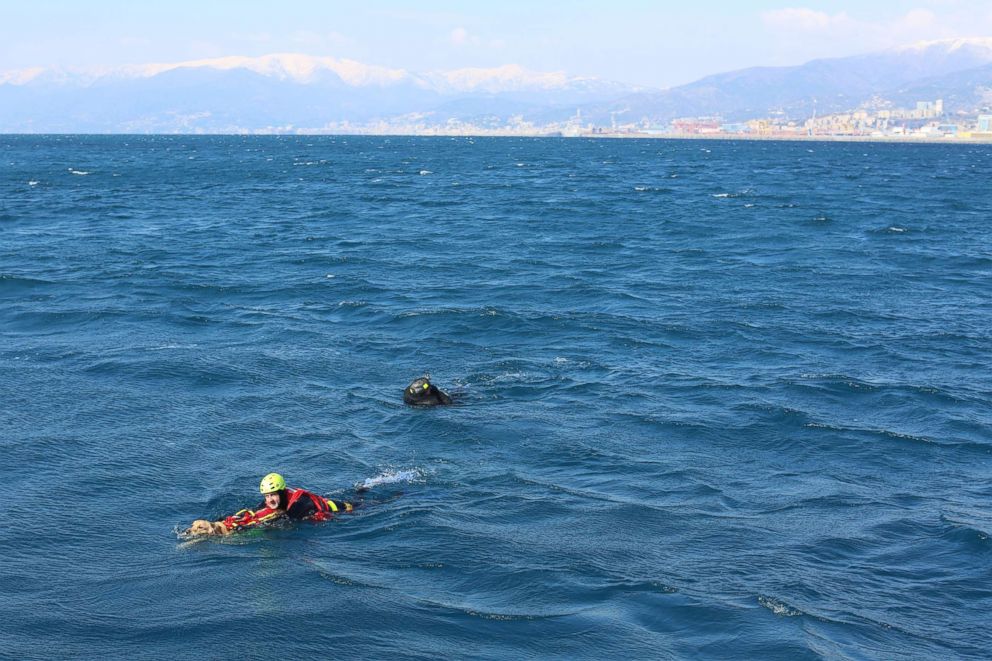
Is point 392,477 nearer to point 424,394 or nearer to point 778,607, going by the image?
point 424,394

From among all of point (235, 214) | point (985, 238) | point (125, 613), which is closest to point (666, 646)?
point (125, 613)

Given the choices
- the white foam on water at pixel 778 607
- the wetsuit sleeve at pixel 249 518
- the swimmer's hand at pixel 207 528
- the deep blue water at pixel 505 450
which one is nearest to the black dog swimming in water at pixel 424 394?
the deep blue water at pixel 505 450

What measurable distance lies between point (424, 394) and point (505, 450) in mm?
2734

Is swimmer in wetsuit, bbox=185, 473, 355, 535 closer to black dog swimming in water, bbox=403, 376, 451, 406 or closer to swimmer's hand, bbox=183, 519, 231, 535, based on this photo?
swimmer's hand, bbox=183, 519, 231, 535

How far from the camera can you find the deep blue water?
1216 cm

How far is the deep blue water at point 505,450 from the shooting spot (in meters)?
12.2

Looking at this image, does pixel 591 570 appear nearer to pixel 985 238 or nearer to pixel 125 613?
pixel 125 613

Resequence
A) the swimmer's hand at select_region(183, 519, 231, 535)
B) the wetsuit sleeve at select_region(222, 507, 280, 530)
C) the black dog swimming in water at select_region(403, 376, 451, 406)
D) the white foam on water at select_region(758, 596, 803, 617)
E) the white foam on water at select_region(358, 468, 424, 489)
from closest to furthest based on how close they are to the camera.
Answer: the white foam on water at select_region(758, 596, 803, 617) → the swimmer's hand at select_region(183, 519, 231, 535) → the wetsuit sleeve at select_region(222, 507, 280, 530) → the white foam on water at select_region(358, 468, 424, 489) → the black dog swimming in water at select_region(403, 376, 451, 406)

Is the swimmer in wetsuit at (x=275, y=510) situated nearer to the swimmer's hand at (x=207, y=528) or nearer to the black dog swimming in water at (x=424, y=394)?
the swimmer's hand at (x=207, y=528)

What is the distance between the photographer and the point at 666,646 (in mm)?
11508

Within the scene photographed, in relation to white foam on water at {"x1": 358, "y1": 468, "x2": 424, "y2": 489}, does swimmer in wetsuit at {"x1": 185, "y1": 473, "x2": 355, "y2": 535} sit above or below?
above

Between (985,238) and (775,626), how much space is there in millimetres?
41527

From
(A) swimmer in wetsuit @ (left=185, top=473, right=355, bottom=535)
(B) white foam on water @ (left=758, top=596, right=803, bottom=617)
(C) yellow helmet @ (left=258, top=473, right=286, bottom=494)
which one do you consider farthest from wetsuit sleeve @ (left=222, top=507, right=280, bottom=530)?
(B) white foam on water @ (left=758, top=596, right=803, bottom=617)

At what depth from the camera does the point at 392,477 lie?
56.3 feet
